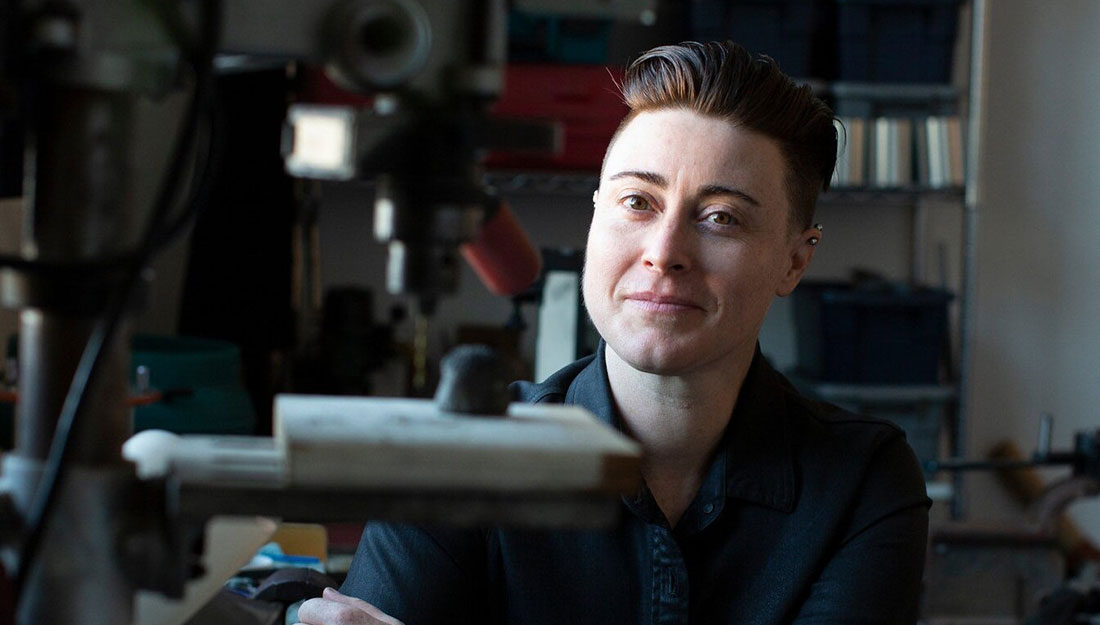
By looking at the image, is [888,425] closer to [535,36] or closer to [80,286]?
[80,286]

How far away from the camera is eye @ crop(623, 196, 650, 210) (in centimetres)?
140

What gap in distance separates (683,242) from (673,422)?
0.21 meters

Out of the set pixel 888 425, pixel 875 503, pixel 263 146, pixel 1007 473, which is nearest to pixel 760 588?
pixel 875 503

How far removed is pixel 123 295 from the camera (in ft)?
1.84

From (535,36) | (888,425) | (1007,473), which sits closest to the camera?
(888,425)

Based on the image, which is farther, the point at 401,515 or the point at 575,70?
the point at 575,70

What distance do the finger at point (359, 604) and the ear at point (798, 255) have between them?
603 mm

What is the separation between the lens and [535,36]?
11.4ft

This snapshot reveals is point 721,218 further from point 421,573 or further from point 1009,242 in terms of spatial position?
point 1009,242

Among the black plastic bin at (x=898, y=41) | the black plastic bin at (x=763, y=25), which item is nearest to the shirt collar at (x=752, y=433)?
the black plastic bin at (x=763, y=25)

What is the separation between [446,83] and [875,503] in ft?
3.22

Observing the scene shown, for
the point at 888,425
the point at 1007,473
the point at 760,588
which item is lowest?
the point at 1007,473

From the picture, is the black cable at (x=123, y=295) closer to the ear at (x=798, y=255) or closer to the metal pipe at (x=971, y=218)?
the ear at (x=798, y=255)

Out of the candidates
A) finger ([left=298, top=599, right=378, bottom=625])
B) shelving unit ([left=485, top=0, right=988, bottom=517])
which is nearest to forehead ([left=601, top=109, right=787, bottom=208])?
finger ([left=298, top=599, right=378, bottom=625])
